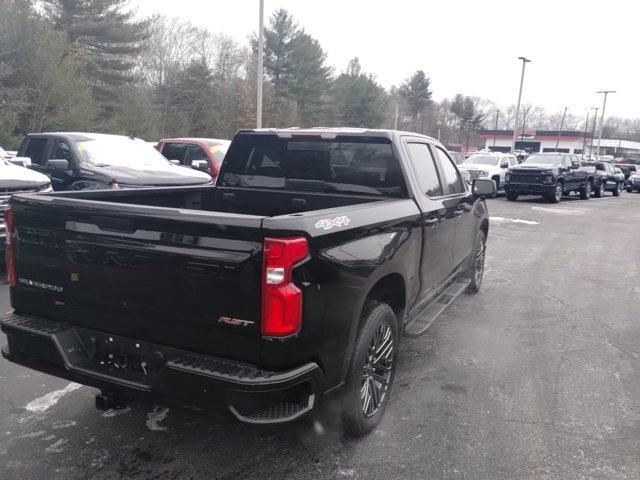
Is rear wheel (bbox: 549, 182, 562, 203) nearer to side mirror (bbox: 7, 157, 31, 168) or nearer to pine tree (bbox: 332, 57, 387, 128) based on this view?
side mirror (bbox: 7, 157, 31, 168)

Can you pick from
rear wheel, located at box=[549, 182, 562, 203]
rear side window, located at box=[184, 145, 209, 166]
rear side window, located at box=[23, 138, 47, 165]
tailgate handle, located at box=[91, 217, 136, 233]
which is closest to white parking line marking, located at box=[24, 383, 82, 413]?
tailgate handle, located at box=[91, 217, 136, 233]

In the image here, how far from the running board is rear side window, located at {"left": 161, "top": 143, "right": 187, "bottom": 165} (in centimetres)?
887

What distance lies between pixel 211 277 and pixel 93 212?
789 millimetres

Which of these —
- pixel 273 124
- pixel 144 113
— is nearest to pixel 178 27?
pixel 273 124

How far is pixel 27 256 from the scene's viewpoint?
316cm

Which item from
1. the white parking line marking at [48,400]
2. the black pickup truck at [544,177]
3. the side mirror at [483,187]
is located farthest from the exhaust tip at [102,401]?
the black pickup truck at [544,177]

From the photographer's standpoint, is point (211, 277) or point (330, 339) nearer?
point (211, 277)

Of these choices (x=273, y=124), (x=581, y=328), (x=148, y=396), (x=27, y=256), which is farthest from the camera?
(x=273, y=124)

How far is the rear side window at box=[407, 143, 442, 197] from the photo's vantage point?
4512mm

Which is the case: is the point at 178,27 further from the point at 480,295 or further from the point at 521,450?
the point at 521,450

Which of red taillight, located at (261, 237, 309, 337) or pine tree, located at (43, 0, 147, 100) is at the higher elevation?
pine tree, located at (43, 0, 147, 100)

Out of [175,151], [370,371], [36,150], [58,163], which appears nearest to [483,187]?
[370,371]

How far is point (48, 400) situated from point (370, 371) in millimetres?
2293

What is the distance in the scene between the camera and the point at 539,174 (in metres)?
20.7
